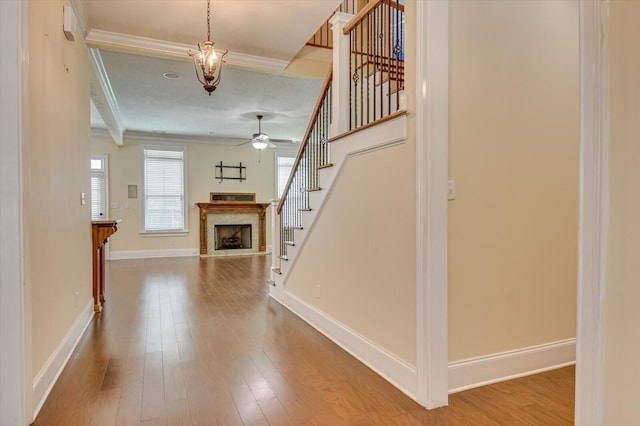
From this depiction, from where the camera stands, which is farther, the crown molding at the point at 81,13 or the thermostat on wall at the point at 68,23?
the crown molding at the point at 81,13

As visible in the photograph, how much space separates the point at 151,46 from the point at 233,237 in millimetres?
Result: 6030

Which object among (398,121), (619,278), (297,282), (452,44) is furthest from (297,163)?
(619,278)

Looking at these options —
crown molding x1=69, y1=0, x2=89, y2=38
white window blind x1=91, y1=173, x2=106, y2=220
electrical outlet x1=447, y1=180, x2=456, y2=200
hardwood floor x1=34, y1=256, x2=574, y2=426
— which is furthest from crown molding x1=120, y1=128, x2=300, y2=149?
electrical outlet x1=447, y1=180, x2=456, y2=200

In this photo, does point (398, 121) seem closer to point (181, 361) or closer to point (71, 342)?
point (181, 361)

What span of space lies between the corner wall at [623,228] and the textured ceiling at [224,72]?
2.54m

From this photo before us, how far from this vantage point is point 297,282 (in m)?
3.89

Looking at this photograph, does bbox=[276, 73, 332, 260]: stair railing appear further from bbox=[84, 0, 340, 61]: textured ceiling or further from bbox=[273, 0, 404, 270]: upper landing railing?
bbox=[84, 0, 340, 61]: textured ceiling

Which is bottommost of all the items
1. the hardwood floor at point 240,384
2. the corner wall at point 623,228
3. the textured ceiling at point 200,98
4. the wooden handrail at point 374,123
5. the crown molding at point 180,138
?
the hardwood floor at point 240,384

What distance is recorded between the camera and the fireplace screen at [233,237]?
9188mm

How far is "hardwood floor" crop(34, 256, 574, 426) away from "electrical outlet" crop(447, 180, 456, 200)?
1.10 metres

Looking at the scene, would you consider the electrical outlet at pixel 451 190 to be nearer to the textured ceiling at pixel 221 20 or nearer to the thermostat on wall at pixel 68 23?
the textured ceiling at pixel 221 20

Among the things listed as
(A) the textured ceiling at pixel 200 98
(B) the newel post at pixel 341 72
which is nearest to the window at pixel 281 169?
(A) the textured ceiling at pixel 200 98

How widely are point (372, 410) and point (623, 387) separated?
3.91 ft

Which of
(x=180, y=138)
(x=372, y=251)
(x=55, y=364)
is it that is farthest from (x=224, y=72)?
(x=180, y=138)
